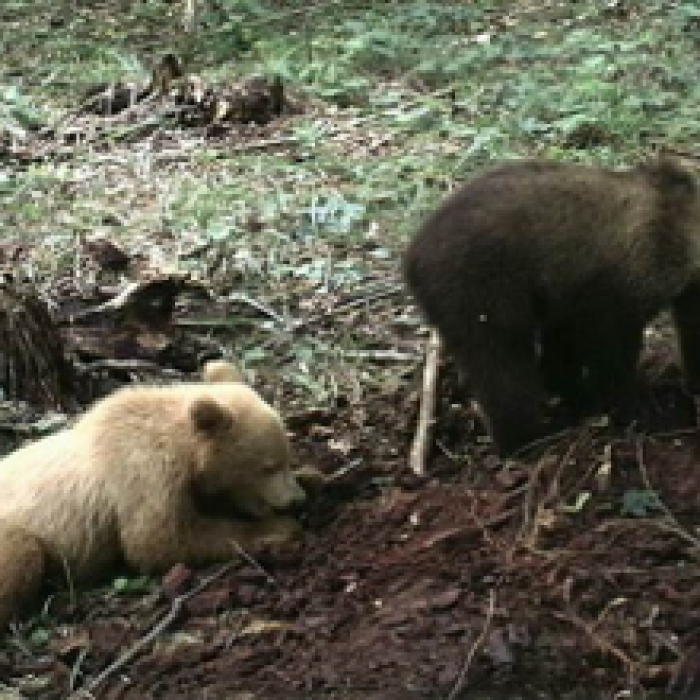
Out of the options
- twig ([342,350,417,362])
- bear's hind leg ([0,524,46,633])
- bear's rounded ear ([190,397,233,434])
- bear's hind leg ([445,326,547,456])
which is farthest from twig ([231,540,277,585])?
twig ([342,350,417,362])

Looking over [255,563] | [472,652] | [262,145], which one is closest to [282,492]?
[255,563]

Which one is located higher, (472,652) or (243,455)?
(243,455)

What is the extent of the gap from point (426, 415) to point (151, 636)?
1.83 m

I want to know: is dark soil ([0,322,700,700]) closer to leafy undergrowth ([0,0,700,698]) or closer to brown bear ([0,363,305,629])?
leafy undergrowth ([0,0,700,698])

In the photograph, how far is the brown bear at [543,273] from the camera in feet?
19.9

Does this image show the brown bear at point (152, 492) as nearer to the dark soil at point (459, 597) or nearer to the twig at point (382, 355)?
the dark soil at point (459, 597)

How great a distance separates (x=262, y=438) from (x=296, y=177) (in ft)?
15.8

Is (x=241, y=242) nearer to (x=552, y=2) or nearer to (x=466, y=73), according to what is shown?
(x=466, y=73)

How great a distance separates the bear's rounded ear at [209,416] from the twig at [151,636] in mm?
493

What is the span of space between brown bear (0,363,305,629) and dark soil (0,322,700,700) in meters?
0.18

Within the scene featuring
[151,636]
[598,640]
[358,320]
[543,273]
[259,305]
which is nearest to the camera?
[598,640]

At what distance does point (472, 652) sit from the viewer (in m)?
4.72

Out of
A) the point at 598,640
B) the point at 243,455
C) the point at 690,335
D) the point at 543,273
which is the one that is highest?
the point at 543,273

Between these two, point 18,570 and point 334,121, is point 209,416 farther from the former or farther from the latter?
point 334,121
